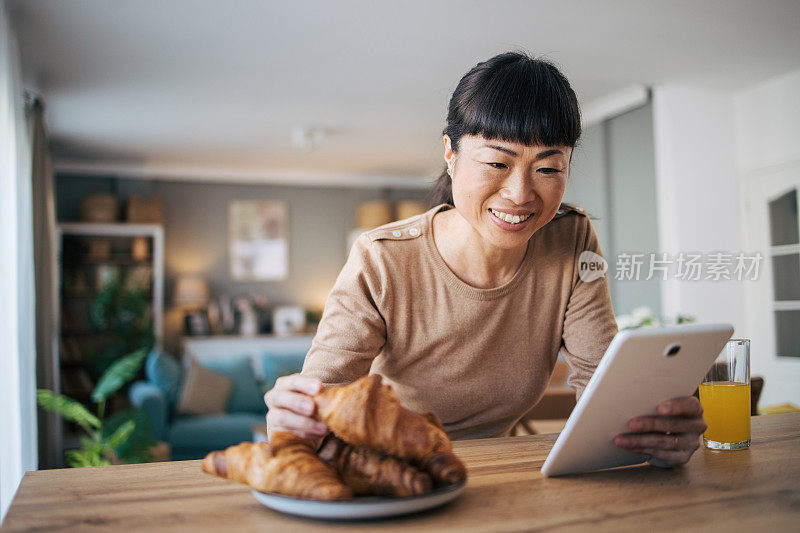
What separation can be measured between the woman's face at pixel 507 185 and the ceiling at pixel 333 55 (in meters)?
2.46

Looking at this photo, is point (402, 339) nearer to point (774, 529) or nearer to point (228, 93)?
point (774, 529)

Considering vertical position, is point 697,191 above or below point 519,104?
above

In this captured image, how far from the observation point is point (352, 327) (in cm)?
117

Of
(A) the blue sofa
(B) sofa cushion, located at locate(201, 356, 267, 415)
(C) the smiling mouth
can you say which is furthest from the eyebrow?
(B) sofa cushion, located at locate(201, 356, 267, 415)

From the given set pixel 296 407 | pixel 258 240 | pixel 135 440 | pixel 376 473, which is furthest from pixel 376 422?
pixel 258 240

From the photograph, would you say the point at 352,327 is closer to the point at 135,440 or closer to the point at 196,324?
the point at 135,440

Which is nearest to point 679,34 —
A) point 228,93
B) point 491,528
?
point 228,93

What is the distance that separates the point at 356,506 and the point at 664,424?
47 cm

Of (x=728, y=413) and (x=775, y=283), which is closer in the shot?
(x=728, y=413)

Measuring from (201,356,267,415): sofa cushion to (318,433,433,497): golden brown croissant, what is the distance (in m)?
4.97

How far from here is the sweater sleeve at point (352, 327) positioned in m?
1.11

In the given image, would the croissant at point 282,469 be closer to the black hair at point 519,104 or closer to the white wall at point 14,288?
the black hair at point 519,104

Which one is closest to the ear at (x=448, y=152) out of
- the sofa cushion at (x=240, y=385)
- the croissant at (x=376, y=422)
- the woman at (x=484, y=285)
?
the woman at (x=484, y=285)

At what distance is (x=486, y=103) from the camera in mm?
1136
